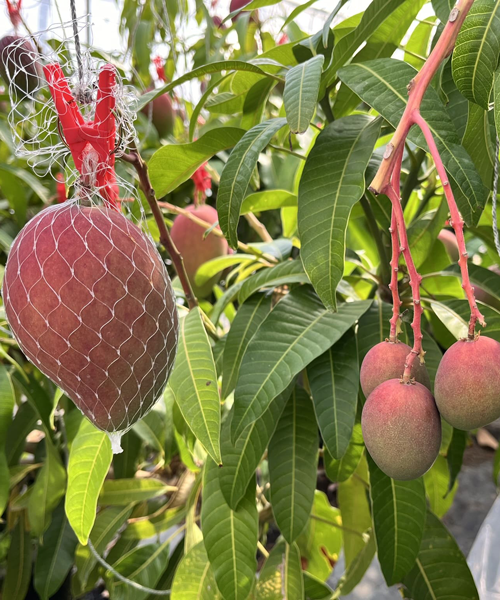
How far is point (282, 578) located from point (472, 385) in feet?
2.04

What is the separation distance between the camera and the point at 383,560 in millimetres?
684

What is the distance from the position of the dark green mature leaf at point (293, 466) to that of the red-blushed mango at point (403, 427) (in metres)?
0.32

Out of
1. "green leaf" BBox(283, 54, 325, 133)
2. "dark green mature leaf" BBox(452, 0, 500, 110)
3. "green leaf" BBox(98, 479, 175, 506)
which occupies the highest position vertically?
"dark green mature leaf" BBox(452, 0, 500, 110)

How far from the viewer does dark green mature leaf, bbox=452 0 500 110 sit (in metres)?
0.45

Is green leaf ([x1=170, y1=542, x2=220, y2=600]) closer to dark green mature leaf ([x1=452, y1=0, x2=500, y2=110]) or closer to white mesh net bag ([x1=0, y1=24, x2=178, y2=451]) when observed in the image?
white mesh net bag ([x1=0, y1=24, x2=178, y2=451])

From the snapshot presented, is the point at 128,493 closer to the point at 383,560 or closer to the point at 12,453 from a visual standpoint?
the point at 12,453

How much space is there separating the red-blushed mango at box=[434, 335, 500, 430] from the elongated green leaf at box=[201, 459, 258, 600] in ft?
1.37

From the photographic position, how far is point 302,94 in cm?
49

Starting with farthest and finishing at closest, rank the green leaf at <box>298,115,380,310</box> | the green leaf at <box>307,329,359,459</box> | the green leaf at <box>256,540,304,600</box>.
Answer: the green leaf at <box>256,540,304,600</box>
the green leaf at <box>307,329,359,459</box>
the green leaf at <box>298,115,380,310</box>

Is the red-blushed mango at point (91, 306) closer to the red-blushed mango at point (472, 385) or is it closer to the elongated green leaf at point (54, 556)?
the red-blushed mango at point (472, 385)

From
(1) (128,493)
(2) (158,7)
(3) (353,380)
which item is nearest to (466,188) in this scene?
(3) (353,380)

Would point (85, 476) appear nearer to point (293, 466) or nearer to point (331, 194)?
point (293, 466)

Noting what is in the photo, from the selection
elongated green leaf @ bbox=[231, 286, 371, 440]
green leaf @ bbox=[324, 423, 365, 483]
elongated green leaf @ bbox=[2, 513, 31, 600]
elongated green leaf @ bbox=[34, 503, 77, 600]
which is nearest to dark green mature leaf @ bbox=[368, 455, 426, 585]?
green leaf @ bbox=[324, 423, 365, 483]

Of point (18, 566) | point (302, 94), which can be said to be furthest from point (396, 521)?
point (18, 566)
